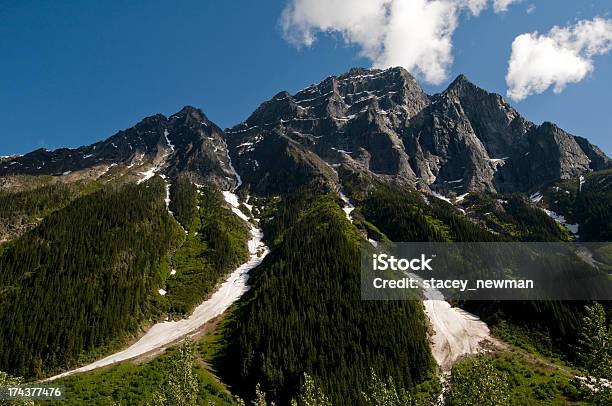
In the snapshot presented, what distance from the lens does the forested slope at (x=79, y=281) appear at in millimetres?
92125

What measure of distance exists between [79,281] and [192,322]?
34.2 m

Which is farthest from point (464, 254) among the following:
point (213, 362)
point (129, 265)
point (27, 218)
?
point (27, 218)

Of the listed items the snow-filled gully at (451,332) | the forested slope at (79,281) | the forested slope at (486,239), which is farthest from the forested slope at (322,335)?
the forested slope at (79,281)

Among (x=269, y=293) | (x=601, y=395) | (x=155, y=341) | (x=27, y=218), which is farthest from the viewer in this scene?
(x=27, y=218)

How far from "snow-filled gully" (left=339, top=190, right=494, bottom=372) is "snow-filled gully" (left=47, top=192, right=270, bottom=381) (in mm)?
59114

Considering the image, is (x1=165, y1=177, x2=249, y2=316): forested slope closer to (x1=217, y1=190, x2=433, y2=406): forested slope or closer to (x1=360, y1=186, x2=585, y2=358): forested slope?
(x1=217, y1=190, x2=433, y2=406): forested slope

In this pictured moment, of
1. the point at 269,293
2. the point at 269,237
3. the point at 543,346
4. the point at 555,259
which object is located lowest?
the point at 543,346

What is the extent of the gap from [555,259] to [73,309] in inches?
5130

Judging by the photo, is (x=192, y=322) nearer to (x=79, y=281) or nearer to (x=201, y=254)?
(x=79, y=281)

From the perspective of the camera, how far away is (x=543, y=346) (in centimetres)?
8838

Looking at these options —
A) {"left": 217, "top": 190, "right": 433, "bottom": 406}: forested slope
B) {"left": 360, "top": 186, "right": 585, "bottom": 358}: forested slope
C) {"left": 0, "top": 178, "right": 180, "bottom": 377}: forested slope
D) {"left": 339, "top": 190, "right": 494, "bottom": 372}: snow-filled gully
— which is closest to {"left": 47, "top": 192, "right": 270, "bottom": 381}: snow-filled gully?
{"left": 0, "top": 178, "right": 180, "bottom": 377}: forested slope

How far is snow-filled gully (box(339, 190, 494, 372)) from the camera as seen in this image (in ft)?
283

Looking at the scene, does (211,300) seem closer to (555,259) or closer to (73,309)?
(73,309)

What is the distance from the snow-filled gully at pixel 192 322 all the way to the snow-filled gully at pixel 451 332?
59114 millimetres
